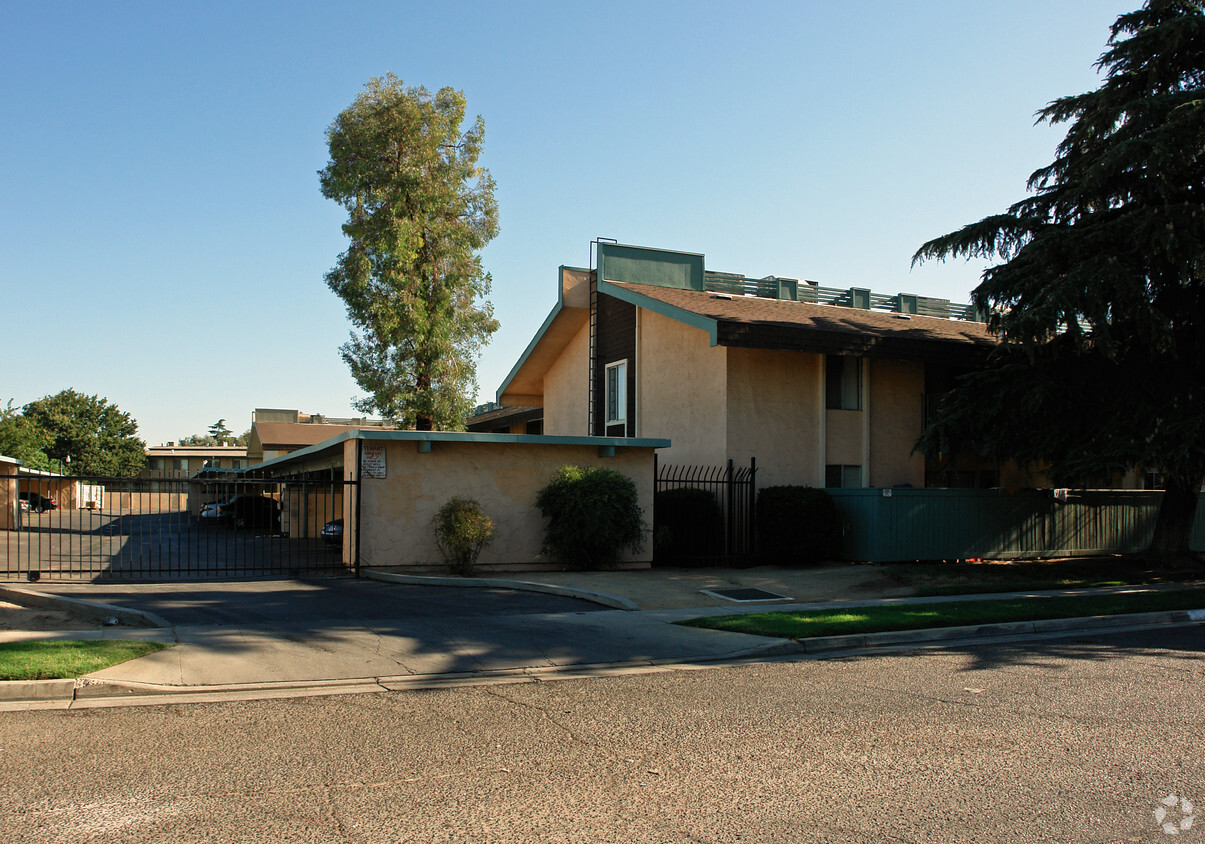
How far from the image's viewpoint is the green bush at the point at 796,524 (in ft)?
62.1

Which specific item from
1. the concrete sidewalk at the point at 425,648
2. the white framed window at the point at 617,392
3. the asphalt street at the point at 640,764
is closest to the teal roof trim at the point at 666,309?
the white framed window at the point at 617,392

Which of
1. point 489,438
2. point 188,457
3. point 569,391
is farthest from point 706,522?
point 188,457

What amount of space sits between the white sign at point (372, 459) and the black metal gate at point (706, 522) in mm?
5608

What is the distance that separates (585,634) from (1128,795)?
21.7ft

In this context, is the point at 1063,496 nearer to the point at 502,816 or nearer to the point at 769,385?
the point at 769,385

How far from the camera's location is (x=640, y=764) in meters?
5.86

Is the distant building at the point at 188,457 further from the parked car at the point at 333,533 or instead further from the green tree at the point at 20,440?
the parked car at the point at 333,533

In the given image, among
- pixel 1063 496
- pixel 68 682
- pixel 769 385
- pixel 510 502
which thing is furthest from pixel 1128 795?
pixel 1063 496

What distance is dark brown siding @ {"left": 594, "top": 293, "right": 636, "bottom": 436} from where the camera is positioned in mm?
24391

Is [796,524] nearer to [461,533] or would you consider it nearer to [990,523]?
[990,523]

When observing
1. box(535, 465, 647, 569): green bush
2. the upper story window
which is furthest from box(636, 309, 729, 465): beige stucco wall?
box(535, 465, 647, 569): green bush

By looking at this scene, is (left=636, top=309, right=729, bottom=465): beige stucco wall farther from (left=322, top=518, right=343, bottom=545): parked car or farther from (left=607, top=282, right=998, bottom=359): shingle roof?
(left=322, top=518, right=343, bottom=545): parked car

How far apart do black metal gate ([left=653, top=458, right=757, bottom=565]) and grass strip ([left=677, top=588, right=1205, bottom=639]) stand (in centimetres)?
593

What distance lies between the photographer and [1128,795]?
5.25m
